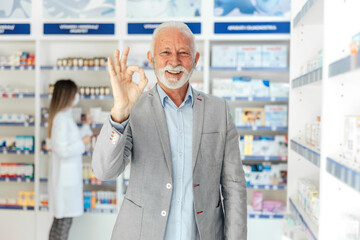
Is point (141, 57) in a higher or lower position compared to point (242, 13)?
lower

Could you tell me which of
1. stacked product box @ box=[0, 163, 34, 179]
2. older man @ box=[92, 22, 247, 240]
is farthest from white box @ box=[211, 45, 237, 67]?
older man @ box=[92, 22, 247, 240]

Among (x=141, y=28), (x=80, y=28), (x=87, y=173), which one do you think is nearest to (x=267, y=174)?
(x=87, y=173)

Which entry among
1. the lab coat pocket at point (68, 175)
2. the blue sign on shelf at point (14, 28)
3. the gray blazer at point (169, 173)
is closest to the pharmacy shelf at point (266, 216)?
the lab coat pocket at point (68, 175)

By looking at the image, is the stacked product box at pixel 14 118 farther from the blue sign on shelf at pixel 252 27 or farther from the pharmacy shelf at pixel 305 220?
the pharmacy shelf at pixel 305 220

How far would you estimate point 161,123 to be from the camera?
2.19 meters

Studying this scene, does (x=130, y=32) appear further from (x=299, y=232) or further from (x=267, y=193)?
(x=299, y=232)

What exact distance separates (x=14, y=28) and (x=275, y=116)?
152 inches

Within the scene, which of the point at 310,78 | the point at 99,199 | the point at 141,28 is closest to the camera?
the point at 310,78

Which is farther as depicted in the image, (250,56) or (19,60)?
(19,60)

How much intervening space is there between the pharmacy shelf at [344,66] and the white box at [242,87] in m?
3.24

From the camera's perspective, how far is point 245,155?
543 cm

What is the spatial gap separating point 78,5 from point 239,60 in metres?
2.43

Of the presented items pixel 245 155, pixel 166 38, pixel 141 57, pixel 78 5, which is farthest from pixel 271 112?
pixel 166 38

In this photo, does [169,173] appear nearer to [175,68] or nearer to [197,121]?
[197,121]
